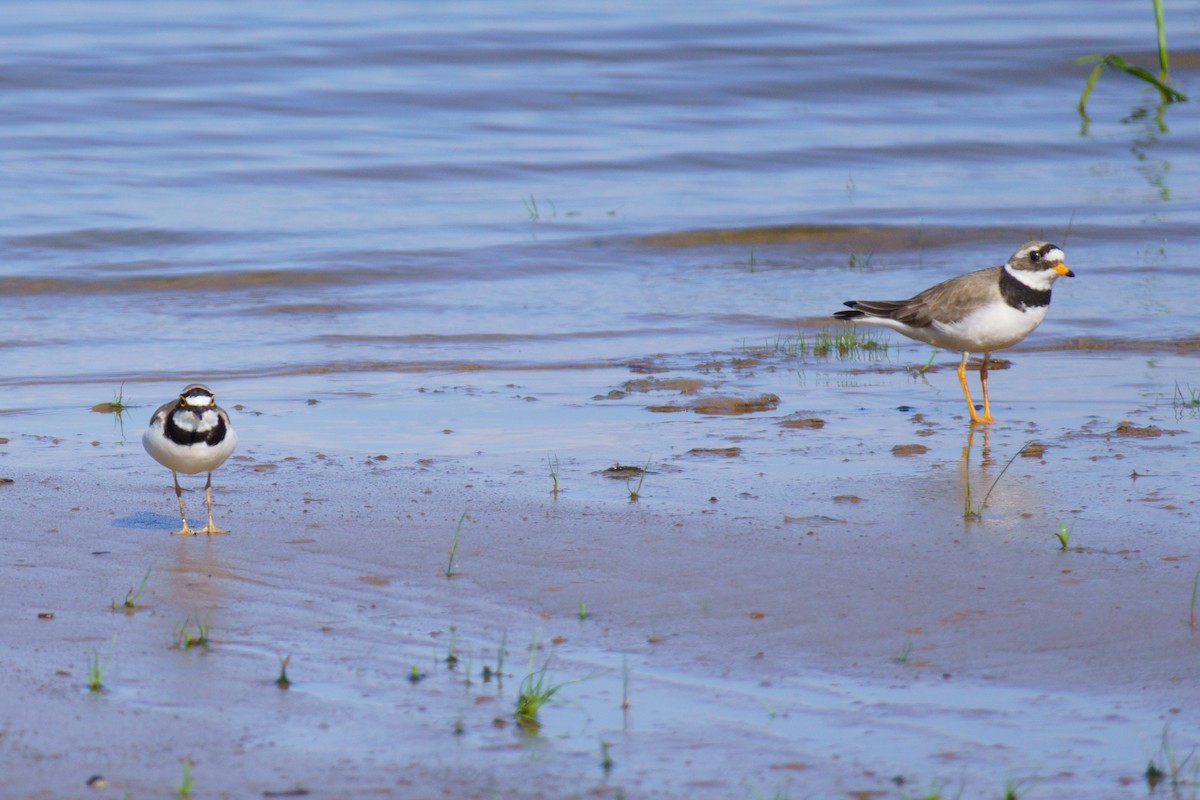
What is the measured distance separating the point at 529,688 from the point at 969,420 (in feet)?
16.4

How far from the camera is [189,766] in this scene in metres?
3.84

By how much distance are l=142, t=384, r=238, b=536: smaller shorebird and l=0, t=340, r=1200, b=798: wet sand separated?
0.28m

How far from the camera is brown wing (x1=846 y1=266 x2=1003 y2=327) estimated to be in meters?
9.17

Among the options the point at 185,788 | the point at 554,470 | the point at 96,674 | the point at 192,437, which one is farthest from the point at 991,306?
the point at 185,788

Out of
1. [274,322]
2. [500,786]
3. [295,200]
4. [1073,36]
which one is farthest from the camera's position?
[1073,36]

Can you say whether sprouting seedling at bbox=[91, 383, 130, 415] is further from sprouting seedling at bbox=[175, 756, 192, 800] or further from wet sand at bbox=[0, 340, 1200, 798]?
sprouting seedling at bbox=[175, 756, 192, 800]

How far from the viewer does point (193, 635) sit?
489cm

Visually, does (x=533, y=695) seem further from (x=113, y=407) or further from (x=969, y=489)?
(x=113, y=407)

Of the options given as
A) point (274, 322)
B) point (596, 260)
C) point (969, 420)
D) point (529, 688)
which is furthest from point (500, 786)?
point (596, 260)

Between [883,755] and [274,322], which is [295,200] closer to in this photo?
[274,322]

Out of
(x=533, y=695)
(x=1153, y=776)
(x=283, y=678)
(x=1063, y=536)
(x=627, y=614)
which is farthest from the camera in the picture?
(x=1063, y=536)

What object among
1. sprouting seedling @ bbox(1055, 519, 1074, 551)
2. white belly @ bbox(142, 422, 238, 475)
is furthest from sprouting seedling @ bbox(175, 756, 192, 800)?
sprouting seedling @ bbox(1055, 519, 1074, 551)

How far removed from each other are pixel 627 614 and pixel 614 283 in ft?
29.3

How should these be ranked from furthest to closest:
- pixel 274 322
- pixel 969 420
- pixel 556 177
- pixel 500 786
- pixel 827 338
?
pixel 556 177
pixel 274 322
pixel 827 338
pixel 969 420
pixel 500 786
